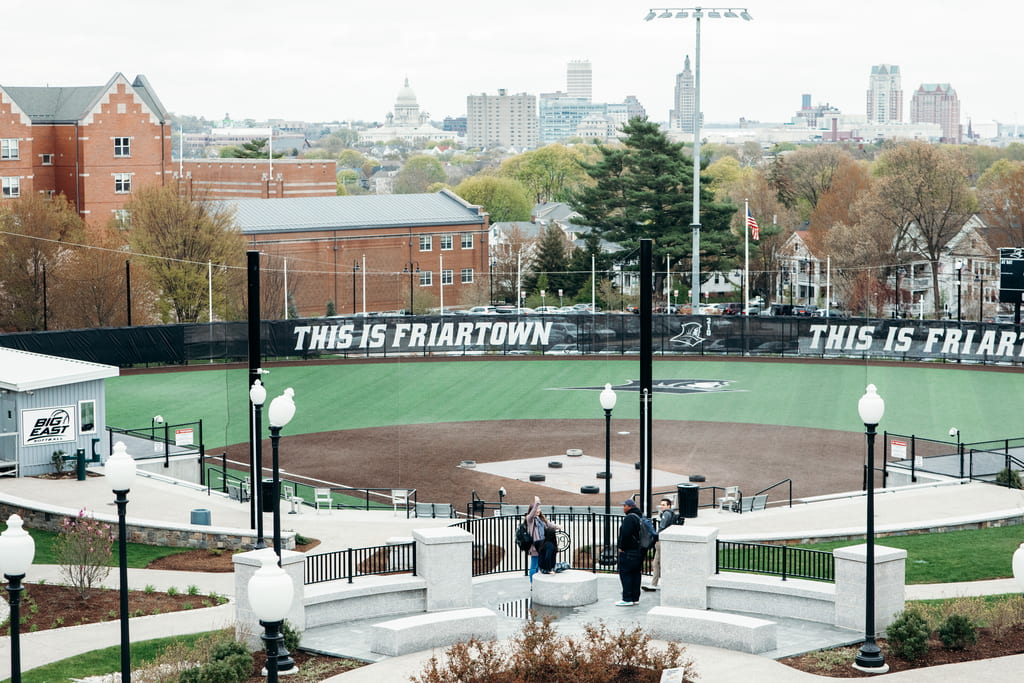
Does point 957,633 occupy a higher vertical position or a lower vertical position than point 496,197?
lower

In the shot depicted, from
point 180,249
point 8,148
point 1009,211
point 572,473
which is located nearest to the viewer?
point 572,473

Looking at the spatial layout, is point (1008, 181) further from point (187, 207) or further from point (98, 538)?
point (98, 538)

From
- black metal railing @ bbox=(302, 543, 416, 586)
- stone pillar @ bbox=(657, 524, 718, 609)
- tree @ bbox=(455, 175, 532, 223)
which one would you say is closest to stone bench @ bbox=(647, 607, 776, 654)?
stone pillar @ bbox=(657, 524, 718, 609)

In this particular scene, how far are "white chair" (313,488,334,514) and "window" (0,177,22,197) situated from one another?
6550 centimetres

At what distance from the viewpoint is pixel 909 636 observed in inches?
683

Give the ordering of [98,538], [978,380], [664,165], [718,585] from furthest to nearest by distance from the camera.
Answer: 1. [664,165]
2. [978,380]
3. [98,538]
4. [718,585]

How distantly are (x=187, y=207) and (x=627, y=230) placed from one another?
102 feet

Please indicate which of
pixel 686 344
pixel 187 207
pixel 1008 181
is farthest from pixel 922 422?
pixel 1008 181

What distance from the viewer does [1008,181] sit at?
10388 centimetres

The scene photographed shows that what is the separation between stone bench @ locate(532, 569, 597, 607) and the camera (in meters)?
20.6

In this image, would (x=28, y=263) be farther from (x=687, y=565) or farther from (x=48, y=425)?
(x=687, y=565)

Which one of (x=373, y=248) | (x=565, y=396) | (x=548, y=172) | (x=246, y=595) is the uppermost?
(x=548, y=172)

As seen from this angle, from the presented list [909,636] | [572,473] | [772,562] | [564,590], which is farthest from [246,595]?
[572,473]

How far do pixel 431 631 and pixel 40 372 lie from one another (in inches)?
840
